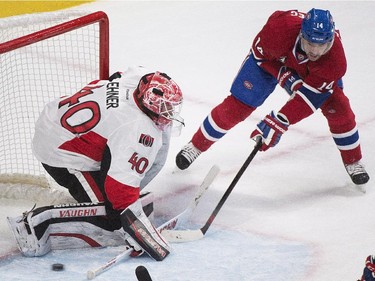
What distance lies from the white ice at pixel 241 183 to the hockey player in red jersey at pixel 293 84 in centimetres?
17

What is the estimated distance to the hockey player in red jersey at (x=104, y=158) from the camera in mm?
3295

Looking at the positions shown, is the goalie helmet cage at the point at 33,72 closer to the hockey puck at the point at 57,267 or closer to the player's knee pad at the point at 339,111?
the hockey puck at the point at 57,267

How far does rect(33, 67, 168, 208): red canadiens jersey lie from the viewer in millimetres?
3279

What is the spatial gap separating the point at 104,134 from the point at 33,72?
1.17 metres

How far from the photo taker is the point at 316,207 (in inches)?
151

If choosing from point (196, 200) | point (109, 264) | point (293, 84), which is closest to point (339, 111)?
point (293, 84)

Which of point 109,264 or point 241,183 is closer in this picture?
point 109,264

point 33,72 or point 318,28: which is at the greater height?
point 318,28

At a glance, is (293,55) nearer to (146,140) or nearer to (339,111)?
(339,111)

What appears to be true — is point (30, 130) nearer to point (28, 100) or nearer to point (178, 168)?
point (28, 100)

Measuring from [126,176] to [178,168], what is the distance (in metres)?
0.88

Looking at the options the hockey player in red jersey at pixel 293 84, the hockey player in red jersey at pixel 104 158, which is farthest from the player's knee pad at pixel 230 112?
the hockey player in red jersey at pixel 104 158

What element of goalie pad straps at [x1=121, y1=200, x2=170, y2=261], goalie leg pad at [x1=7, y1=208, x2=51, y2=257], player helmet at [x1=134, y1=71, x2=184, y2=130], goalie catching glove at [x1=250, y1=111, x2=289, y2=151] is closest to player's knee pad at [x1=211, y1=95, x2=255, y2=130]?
goalie catching glove at [x1=250, y1=111, x2=289, y2=151]

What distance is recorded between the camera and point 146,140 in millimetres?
3307
